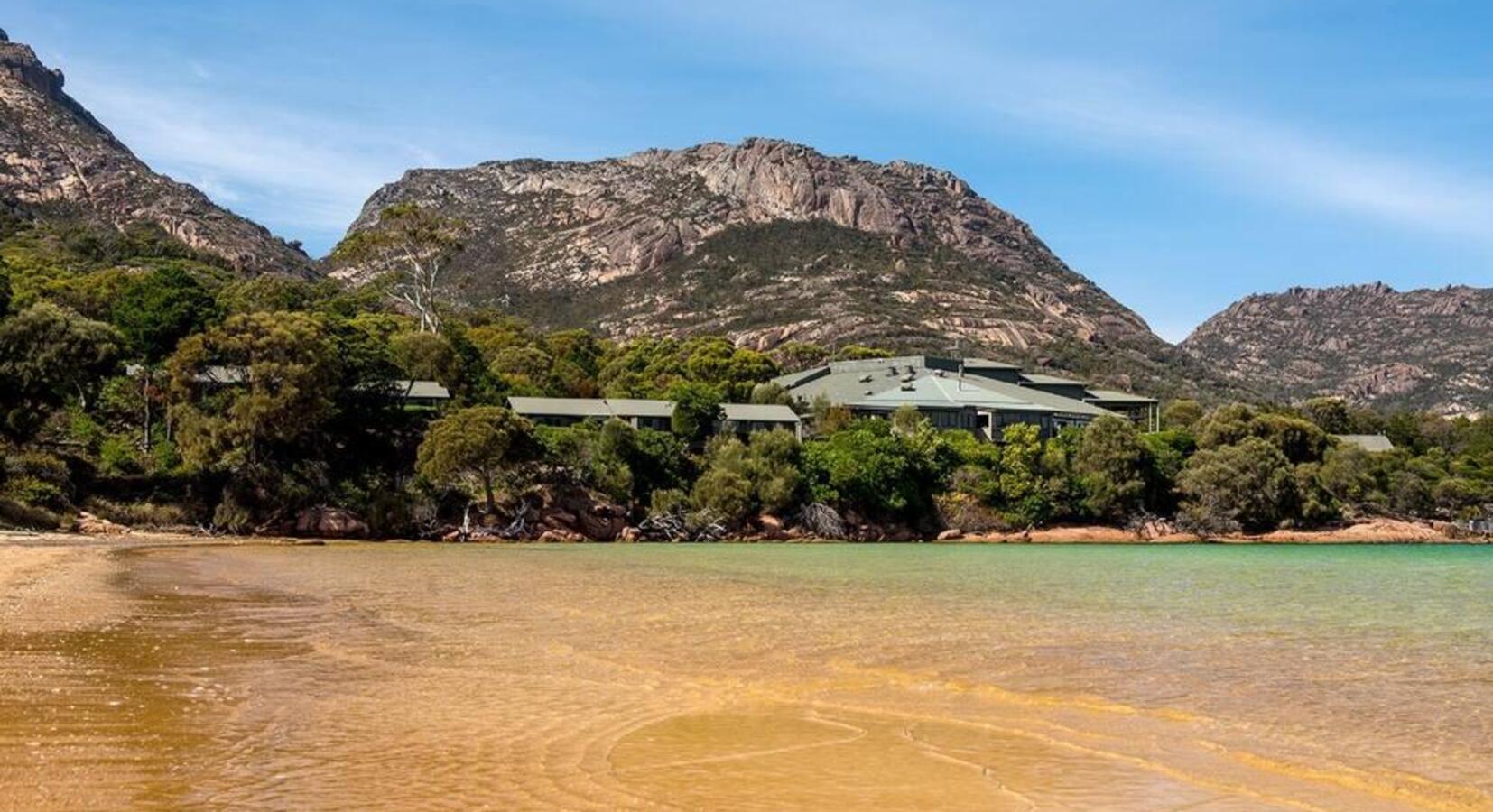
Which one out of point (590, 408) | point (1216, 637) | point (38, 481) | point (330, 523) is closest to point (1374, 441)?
point (590, 408)

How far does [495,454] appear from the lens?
54.6m

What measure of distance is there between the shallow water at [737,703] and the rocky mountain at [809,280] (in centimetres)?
11894

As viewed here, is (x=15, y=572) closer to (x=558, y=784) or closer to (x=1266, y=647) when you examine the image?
(x=558, y=784)

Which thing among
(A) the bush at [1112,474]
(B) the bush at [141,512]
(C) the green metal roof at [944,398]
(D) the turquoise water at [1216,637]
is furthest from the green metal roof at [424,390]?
Answer: (A) the bush at [1112,474]

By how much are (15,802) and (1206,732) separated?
28.6ft

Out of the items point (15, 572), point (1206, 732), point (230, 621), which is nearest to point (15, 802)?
point (1206, 732)

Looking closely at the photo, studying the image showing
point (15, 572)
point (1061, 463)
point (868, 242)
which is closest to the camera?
point (15, 572)

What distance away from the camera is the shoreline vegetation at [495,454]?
4966cm

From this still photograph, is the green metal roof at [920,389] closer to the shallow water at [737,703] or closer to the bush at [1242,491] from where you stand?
the bush at [1242,491]

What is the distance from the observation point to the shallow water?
727 centimetres

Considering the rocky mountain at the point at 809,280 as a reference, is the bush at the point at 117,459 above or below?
below

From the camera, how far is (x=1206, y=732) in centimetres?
951

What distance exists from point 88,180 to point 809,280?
323 ft

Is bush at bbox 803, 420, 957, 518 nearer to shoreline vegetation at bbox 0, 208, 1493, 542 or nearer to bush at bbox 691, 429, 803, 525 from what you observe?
shoreline vegetation at bbox 0, 208, 1493, 542
